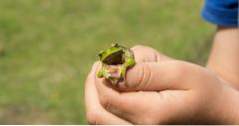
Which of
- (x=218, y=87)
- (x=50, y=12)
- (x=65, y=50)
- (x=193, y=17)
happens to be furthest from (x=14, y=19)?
(x=218, y=87)

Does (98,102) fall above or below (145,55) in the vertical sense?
below

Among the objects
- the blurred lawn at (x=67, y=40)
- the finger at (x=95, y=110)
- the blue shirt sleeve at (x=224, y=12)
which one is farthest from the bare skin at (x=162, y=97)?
the blurred lawn at (x=67, y=40)

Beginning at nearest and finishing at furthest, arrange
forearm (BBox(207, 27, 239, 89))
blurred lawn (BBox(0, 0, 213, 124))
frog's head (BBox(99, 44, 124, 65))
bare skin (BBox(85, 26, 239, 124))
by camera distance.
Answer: frog's head (BBox(99, 44, 124, 65))
bare skin (BBox(85, 26, 239, 124))
forearm (BBox(207, 27, 239, 89))
blurred lawn (BBox(0, 0, 213, 124))

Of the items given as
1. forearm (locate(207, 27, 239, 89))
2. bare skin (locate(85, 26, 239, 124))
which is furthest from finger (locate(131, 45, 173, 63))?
forearm (locate(207, 27, 239, 89))

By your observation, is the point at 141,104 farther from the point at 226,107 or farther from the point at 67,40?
the point at 67,40

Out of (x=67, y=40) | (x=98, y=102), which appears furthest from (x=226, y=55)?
(x=67, y=40)

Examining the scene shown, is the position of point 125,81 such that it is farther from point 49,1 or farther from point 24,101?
point 49,1

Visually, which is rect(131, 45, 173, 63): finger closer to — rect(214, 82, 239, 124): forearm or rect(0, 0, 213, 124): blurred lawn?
rect(214, 82, 239, 124): forearm
